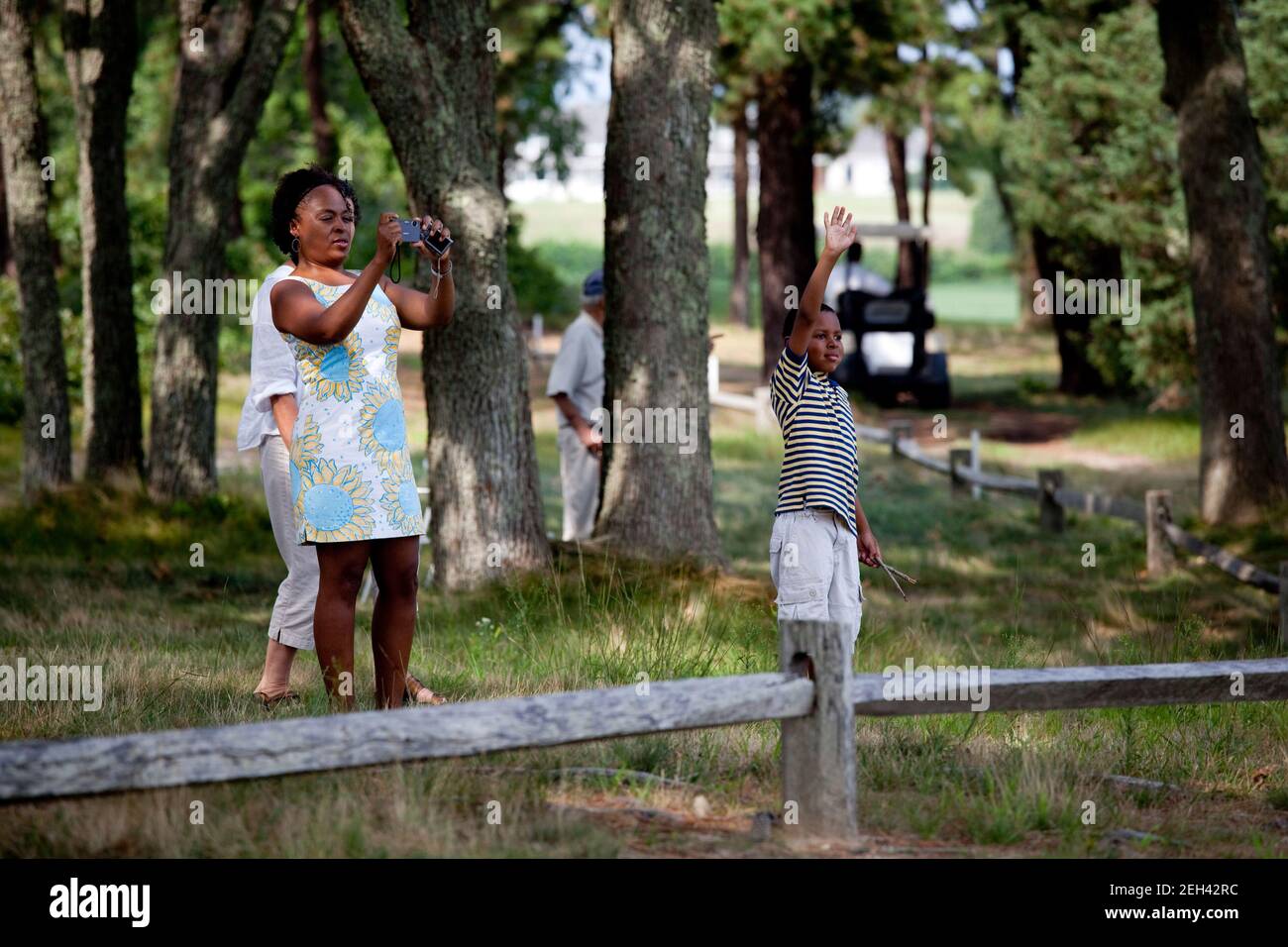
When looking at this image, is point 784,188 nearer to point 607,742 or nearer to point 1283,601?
point 1283,601

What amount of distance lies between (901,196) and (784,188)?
57.7ft

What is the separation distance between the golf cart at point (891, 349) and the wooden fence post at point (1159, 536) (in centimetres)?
1343

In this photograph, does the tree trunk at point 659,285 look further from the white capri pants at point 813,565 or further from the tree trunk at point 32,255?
the tree trunk at point 32,255

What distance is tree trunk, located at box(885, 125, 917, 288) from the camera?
136ft

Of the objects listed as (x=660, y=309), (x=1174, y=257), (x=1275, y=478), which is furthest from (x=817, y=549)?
(x=1174, y=257)

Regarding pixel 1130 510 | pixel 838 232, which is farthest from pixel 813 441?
pixel 1130 510

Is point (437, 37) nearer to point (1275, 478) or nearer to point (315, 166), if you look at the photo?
point (315, 166)

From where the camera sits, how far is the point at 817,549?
642 centimetres

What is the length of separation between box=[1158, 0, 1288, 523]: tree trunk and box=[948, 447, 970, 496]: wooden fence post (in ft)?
14.6

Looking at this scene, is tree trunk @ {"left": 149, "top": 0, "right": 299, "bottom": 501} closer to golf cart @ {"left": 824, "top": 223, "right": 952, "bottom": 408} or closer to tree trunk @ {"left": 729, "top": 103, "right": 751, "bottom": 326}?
golf cart @ {"left": 824, "top": 223, "right": 952, "bottom": 408}

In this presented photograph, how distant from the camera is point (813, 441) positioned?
646 centimetres

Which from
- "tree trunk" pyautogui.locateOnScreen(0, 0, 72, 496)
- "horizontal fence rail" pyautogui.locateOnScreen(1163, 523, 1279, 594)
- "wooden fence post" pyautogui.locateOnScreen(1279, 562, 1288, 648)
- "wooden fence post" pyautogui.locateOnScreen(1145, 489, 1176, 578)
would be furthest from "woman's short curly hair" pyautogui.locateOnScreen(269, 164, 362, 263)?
"wooden fence post" pyautogui.locateOnScreen(1145, 489, 1176, 578)

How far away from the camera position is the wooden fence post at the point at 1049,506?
16.5m
